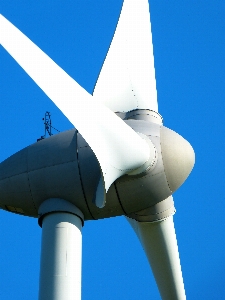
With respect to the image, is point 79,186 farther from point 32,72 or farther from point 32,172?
point 32,72

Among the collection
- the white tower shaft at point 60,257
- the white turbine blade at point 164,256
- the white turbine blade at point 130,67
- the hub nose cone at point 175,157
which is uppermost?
the white turbine blade at point 130,67

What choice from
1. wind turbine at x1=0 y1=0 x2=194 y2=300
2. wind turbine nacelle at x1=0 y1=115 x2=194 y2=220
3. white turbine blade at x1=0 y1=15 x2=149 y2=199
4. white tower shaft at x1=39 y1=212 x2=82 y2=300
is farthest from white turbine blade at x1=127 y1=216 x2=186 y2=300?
white turbine blade at x1=0 y1=15 x2=149 y2=199

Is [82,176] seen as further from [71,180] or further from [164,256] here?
[164,256]

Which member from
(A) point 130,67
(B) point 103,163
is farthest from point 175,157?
(A) point 130,67

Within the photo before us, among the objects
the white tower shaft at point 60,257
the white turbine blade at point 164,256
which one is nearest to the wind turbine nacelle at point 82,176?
the white tower shaft at point 60,257

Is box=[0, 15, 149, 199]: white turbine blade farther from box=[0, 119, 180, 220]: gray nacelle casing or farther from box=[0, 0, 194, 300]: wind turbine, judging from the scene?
box=[0, 119, 180, 220]: gray nacelle casing

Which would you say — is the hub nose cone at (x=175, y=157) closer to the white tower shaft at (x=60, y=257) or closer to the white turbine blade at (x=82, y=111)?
the white turbine blade at (x=82, y=111)
